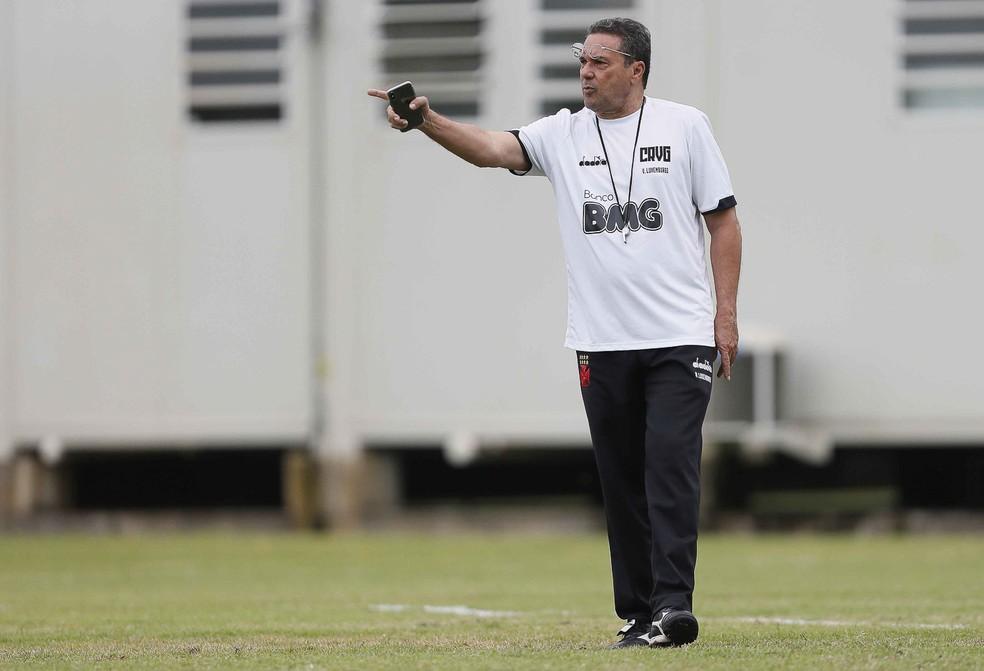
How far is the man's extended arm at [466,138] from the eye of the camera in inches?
256

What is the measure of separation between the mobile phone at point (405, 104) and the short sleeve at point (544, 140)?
0.40m

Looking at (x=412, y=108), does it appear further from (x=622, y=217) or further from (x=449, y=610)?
(x=449, y=610)

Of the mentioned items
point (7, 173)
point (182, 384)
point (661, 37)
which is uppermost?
point (661, 37)

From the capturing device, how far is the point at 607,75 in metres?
6.51

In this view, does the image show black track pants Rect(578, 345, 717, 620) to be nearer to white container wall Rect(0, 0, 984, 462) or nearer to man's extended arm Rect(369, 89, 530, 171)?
man's extended arm Rect(369, 89, 530, 171)

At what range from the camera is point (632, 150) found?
256 inches

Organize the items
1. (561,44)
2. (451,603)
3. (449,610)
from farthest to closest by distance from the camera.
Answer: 1. (561,44)
2. (451,603)
3. (449,610)

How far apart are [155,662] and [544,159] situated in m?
2.24

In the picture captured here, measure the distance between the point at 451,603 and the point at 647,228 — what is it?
3928mm

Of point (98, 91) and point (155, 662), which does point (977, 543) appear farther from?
point (155, 662)

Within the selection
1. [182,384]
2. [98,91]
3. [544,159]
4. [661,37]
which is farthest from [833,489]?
[544,159]

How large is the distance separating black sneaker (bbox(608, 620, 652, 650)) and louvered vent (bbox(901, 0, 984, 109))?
495 inches

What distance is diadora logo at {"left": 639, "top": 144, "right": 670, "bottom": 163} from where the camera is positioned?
6.46 metres

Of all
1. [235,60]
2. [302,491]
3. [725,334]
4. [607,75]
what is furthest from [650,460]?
[235,60]
